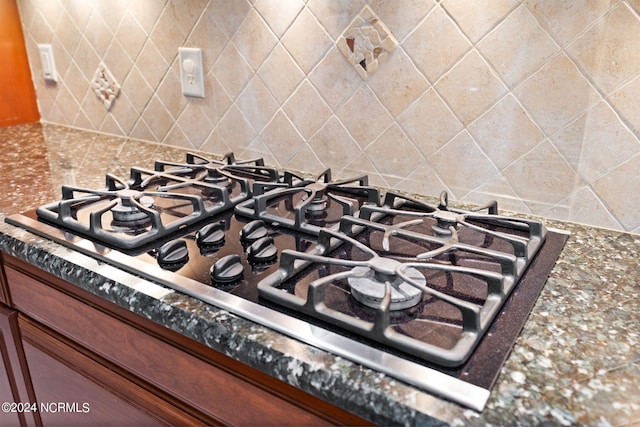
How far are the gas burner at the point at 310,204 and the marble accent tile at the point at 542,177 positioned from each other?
0.97 feet

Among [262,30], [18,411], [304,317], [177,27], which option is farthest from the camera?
[177,27]

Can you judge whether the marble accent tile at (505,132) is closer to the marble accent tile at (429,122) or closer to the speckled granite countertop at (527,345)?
the marble accent tile at (429,122)

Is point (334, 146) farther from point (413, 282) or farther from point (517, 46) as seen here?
point (413, 282)

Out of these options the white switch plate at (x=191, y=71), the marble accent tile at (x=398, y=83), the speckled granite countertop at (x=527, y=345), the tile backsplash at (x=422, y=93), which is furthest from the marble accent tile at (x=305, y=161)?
the speckled granite countertop at (x=527, y=345)

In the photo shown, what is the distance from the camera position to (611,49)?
0.89 metres

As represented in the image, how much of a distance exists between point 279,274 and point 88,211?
492mm

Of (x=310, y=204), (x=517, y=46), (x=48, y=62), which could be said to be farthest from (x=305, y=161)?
(x=48, y=62)

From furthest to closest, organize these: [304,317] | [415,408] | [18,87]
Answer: [18,87], [304,317], [415,408]

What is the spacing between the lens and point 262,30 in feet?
4.17

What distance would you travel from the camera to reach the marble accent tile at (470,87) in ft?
3.30

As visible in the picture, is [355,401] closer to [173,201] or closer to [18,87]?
[173,201]

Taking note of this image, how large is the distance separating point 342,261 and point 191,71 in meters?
0.95

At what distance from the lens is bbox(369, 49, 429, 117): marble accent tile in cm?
108

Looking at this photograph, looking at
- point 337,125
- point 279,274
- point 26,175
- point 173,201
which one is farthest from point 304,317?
point 26,175
